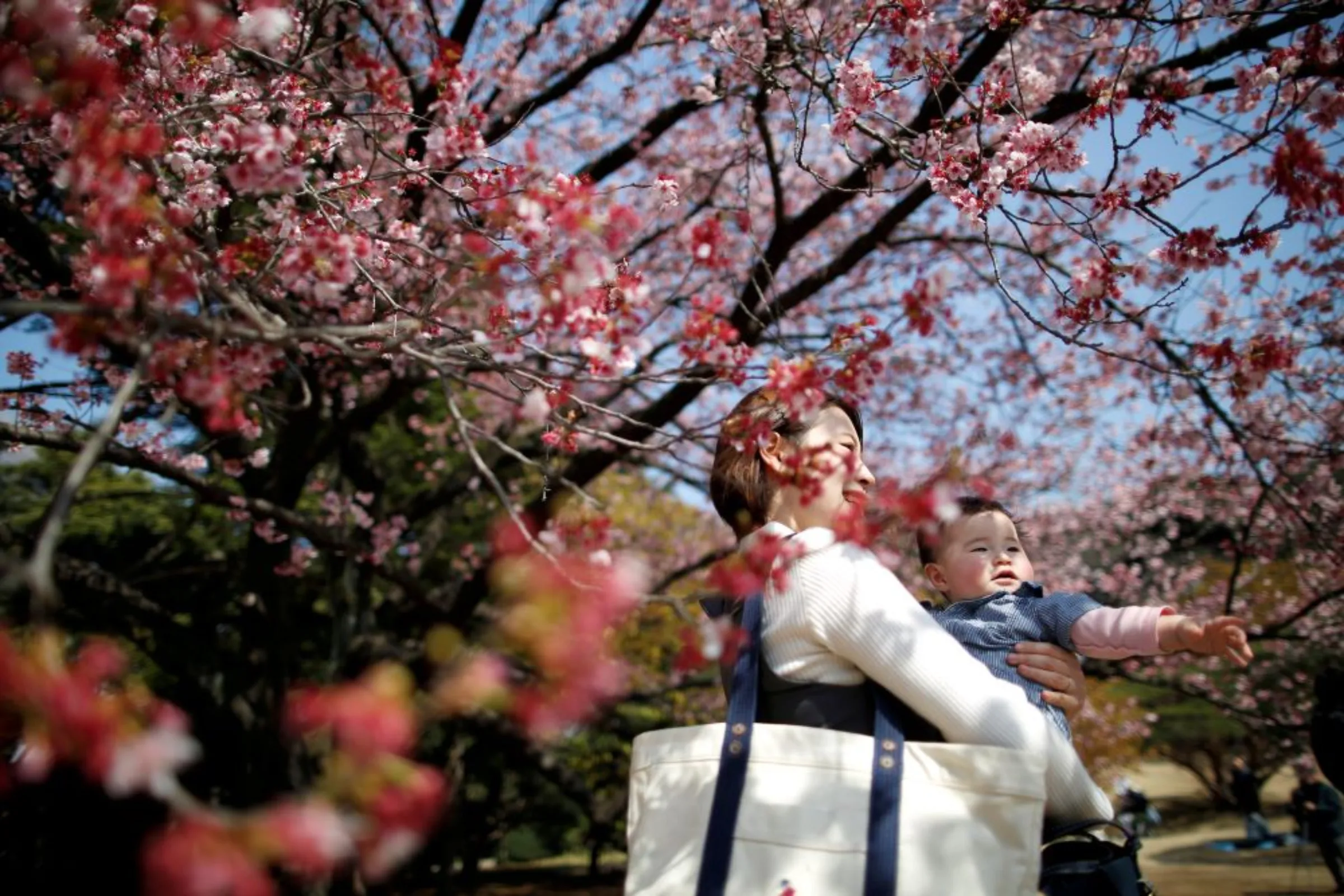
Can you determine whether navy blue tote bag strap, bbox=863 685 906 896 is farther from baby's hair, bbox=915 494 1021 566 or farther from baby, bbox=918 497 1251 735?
baby's hair, bbox=915 494 1021 566

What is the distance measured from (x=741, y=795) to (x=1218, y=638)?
0.86 metres

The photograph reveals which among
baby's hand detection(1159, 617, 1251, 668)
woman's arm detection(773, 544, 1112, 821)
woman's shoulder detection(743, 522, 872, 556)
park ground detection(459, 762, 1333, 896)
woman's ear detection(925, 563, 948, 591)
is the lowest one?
park ground detection(459, 762, 1333, 896)

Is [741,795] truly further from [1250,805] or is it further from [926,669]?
[1250,805]

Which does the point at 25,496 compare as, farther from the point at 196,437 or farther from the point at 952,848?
the point at 952,848

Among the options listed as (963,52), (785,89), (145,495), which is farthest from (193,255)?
(145,495)

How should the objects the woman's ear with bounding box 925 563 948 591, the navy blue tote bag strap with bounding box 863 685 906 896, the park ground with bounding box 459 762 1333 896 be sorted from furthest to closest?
the park ground with bounding box 459 762 1333 896 < the woman's ear with bounding box 925 563 948 591 < the navy blue tote bag strap with bounding box 863 685 906 896

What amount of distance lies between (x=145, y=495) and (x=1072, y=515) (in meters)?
12.1

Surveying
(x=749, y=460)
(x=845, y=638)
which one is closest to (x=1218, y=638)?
→ (x=845, y=638)

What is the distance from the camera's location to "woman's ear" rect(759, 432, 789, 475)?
1.83 metres

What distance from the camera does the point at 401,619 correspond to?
311 inches

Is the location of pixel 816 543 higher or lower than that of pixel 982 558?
lower

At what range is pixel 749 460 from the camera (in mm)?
1866

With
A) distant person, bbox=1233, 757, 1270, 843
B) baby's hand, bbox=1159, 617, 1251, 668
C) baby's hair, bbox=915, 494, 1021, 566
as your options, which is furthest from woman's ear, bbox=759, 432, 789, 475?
distant person, bbox=1233, 757, 1270, 843

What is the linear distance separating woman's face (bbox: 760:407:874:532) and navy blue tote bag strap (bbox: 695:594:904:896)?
40 centimetres
